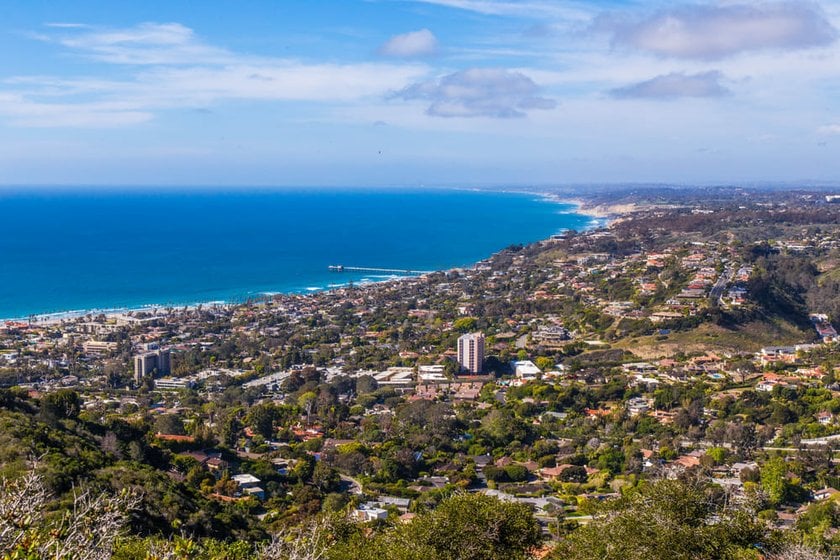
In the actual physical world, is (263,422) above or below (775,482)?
below

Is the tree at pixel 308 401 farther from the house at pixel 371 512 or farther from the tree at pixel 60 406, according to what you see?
the house at pixel 371 512

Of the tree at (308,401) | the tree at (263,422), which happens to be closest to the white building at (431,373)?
the tree at (308,401)

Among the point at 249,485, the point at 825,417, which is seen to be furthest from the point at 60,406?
the point at 825,417

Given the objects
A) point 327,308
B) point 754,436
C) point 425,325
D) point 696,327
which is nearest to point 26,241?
point 327,308

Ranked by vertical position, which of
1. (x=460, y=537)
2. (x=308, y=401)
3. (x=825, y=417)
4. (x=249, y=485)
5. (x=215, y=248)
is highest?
(x=460, y=537)

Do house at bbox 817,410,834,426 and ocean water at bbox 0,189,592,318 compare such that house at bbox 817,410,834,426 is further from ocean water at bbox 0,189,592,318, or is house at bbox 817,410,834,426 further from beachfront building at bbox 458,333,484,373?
ocean water at bbox 0,189,592,318

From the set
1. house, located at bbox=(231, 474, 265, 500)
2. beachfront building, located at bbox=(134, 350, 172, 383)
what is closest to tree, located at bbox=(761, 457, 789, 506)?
house, located at bbox=(231, 474, 265, 500)

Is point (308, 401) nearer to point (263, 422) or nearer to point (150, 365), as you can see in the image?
point (263, 422)
